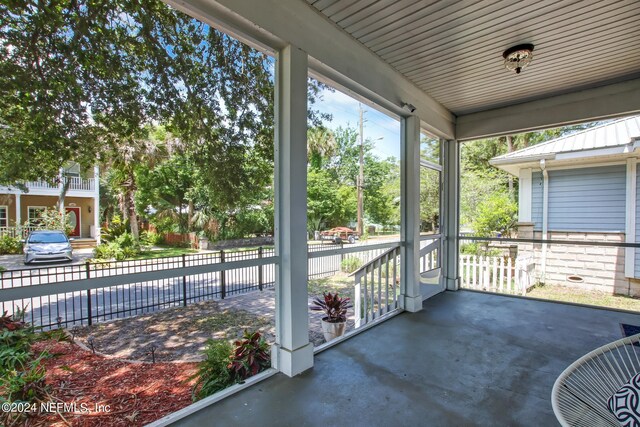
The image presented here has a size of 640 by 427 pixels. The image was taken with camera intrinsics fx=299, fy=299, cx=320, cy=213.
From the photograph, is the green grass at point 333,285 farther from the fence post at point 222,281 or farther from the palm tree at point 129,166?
the palm tree at point 129,166

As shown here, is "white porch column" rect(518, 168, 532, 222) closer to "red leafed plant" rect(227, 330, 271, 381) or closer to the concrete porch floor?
the concrete porch floor

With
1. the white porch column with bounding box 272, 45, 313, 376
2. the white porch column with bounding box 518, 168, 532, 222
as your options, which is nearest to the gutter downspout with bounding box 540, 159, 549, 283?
the white porch column with bounding box 518, 168, 532, 222

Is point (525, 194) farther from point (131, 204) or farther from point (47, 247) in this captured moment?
point (47, 247)

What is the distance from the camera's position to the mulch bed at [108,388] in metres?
1.69

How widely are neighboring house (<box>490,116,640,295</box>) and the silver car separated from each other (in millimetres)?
6754

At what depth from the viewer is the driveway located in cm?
123

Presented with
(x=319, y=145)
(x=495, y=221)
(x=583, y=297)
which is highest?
(x=319, y=145)

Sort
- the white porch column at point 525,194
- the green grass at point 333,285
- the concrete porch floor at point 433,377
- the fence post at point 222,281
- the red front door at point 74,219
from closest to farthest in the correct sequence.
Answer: the red front door at point 74,219 < the concrete porch floor at point 433,377 < the fence post at point 222,281 < the green grass at point 333,285 < the white porch column at point 525,194

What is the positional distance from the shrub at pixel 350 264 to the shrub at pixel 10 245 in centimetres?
257

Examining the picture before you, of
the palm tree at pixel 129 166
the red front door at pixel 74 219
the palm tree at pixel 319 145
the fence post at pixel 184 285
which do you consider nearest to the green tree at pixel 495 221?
the palm tree at pixel 319 145

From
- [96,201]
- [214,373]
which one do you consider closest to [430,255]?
[214,373]

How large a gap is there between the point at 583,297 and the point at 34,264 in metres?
7.22

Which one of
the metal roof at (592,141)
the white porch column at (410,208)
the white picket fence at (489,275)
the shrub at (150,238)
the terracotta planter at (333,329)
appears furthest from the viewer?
the white picket fence at (489,275)

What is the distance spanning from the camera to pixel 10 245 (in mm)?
1248
